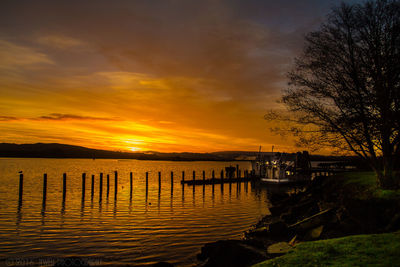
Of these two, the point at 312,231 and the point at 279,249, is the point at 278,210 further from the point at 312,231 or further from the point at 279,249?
the point at 279,249

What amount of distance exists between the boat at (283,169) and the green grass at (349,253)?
45.4 meters

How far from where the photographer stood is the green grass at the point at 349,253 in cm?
736

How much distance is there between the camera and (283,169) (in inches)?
2196

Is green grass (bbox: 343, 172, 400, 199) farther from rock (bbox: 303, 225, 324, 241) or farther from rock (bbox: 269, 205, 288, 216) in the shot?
rock (bbox: 269, 205, 288, 216)

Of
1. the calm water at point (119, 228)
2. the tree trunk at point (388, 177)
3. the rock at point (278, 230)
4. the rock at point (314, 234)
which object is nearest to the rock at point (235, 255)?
Result: the rock at point (314, 234)

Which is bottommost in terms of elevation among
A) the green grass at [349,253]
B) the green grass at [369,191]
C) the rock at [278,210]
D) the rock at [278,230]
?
the rock at [278,210]

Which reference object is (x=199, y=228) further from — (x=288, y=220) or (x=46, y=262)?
(x=46, y=262)

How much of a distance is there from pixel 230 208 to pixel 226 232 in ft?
34.0

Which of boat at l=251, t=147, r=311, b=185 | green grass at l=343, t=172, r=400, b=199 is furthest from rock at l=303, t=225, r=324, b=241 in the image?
boat at l=251, t=147, r=311, b=185

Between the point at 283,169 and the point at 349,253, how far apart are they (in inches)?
1937

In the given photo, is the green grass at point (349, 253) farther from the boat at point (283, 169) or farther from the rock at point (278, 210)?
the boat at point (283, 169)

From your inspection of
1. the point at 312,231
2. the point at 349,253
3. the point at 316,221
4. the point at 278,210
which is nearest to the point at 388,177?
the point at 316,221

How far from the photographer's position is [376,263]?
711 cm

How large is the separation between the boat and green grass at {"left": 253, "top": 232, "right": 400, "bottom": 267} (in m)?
45.4
